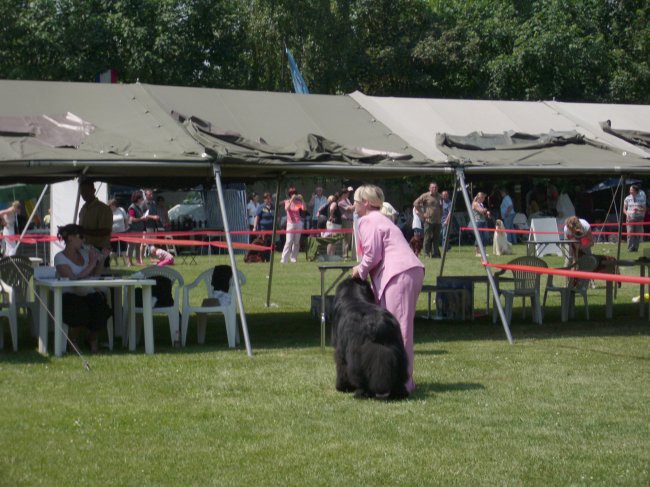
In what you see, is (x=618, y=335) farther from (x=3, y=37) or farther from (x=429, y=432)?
(x=3, y=37)

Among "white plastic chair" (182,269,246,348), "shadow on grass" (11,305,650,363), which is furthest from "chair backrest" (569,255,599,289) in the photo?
"white plastic chair" (182,269,246,348)

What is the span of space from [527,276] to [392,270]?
6.29m

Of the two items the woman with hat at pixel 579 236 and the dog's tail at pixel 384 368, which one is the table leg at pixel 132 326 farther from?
the woman with hat at pixel 579 236

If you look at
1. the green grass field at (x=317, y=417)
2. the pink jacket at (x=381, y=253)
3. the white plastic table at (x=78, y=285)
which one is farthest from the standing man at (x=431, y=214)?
the pink jacket at (x=381, y=253)

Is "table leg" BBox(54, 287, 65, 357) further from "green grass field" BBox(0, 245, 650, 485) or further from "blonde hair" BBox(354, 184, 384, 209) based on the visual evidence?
"blonde hair" BBox(354, 184, 384, 209)

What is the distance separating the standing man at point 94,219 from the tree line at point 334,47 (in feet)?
75.7

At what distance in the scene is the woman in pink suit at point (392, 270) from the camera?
8.87 metres

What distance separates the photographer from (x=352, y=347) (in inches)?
335

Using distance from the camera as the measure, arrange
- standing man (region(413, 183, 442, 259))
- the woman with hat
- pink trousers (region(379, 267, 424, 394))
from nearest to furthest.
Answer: pink trousers (region(379, 267, 424, 394)) < the woman with hat < standing man (region(413, 183, 442, 259))

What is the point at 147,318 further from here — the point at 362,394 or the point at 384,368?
the point at 384,368

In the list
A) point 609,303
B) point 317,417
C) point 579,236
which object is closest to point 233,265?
point 317,417

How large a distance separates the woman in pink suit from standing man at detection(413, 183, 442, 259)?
16.7 meters

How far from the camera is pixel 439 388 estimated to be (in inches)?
364

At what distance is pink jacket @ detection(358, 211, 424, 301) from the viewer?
888 centimetres
